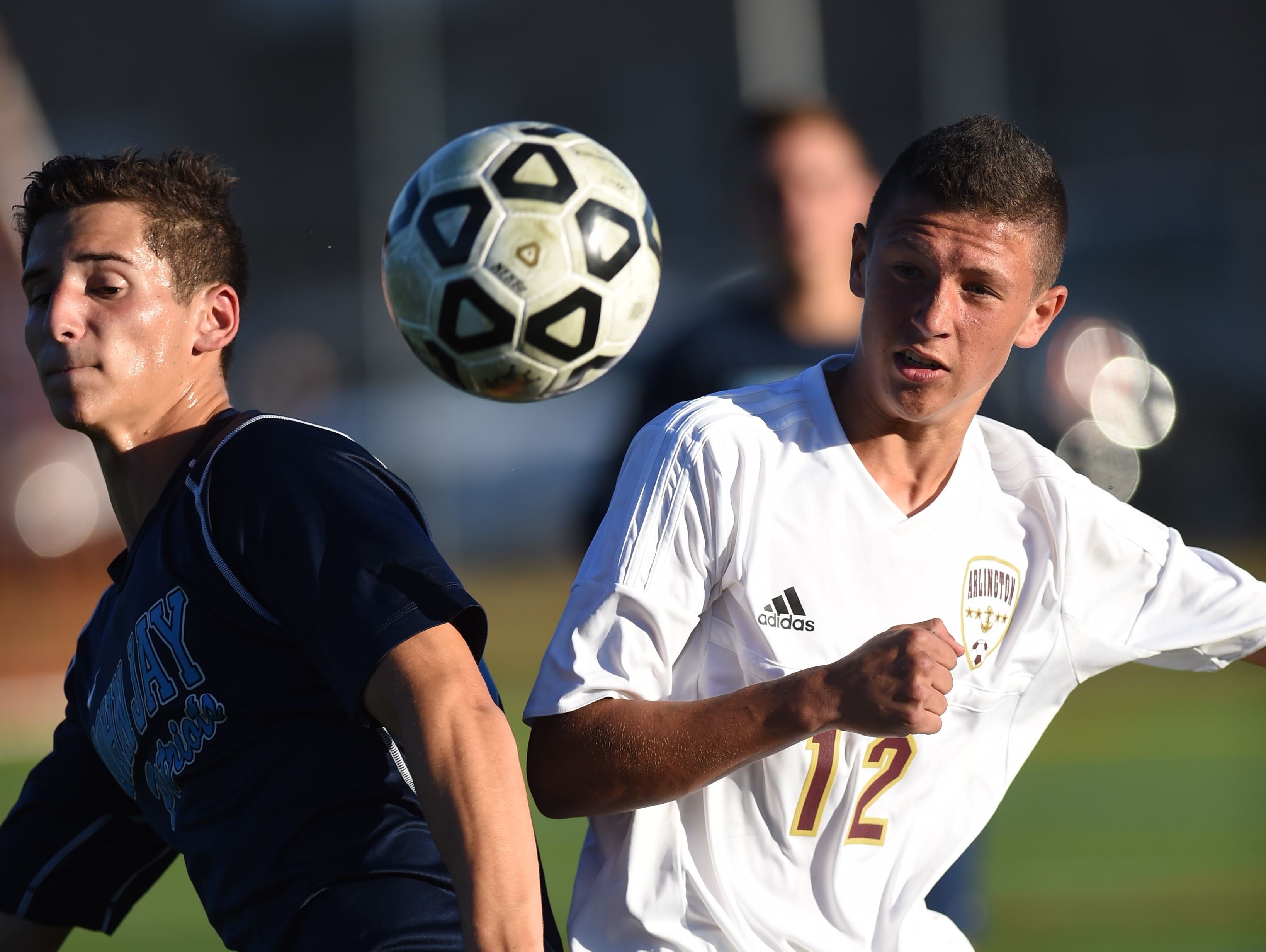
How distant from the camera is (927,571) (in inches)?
123

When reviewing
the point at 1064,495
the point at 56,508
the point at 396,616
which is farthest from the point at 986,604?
the point at 56,508

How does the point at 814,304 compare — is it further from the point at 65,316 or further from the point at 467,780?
the point at 467,780

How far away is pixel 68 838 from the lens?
11.2ft

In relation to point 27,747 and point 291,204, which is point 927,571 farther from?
point 291,204

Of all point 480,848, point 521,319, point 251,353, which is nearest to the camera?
point 480,848

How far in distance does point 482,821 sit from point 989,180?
5.17 feet

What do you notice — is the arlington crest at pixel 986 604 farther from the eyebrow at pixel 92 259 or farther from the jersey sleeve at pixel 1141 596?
the eyebrow at pixel 92 259

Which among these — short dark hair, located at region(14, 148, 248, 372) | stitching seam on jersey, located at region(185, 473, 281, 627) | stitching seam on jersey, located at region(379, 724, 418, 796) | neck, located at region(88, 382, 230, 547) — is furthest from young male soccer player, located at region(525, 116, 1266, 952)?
short dark hair, located at region(14, 148, 248, 372)

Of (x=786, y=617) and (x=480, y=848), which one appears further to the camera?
(x=786, y=617)

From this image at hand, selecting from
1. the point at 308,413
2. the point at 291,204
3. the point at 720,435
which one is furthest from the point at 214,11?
the point at 720,435

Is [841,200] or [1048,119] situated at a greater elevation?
[841,200]

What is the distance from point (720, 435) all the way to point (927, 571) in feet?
1.76

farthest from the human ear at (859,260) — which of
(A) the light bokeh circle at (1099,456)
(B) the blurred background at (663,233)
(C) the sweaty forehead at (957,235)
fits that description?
(A) the light bokeh circle at (1099,456)

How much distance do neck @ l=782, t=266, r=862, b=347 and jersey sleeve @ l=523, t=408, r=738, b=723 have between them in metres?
1.82
